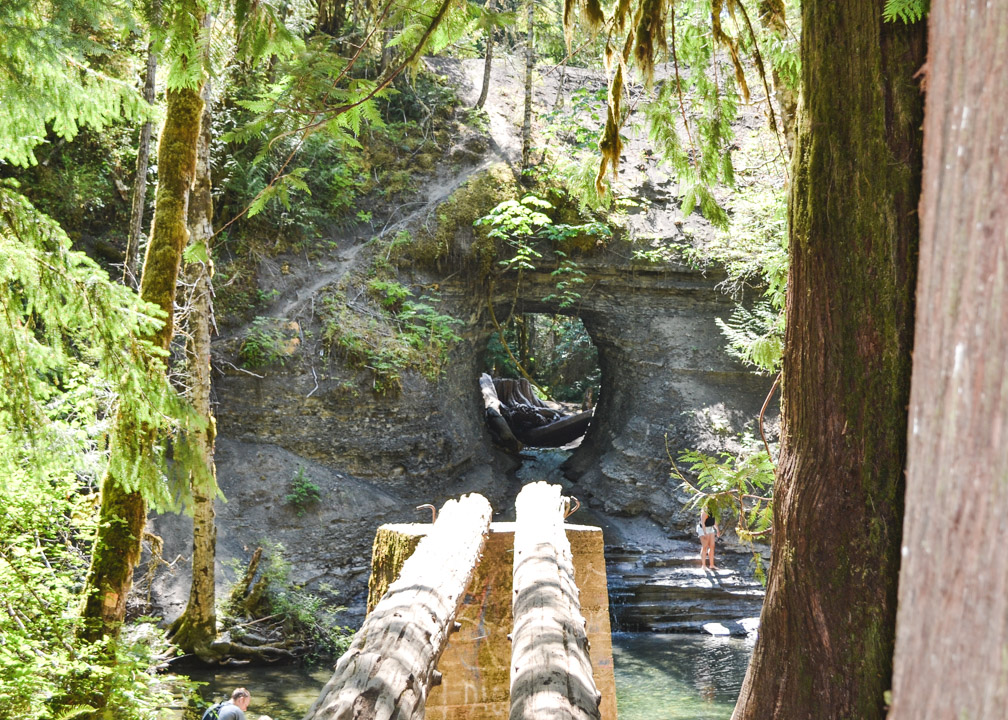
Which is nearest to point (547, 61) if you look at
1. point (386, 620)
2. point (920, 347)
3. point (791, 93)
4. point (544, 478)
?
point (544, 478)

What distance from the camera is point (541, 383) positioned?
2600 cm

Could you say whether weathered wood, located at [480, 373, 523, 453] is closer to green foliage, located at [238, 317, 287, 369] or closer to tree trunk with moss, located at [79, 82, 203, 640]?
green foliage, located at [238, 317, 287, 369]

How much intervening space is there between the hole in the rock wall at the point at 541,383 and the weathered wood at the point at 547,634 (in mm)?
13351

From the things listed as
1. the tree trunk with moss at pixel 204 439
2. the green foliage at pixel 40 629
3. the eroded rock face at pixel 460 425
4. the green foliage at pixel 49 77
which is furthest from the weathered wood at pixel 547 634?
the eroded rock face at pixel 460 425

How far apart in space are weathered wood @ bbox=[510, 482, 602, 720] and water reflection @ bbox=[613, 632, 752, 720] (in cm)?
461

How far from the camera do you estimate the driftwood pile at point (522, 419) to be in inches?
763

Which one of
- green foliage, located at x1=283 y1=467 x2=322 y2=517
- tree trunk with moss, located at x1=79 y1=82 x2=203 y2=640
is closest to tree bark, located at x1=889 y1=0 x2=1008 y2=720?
tree trunk with moss, located at x1=79 y1=82 x2=203 y2=640

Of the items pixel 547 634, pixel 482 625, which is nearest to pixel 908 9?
pixel 547 634

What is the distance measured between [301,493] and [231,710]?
666cm

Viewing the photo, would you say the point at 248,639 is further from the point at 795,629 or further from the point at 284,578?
the point at 795,629

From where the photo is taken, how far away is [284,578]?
10.3 metres

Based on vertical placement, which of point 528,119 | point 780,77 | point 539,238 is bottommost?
point 780,77

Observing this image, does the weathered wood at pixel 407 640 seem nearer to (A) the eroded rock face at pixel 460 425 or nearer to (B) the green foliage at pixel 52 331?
(B) the green foliage at pixel 52 331

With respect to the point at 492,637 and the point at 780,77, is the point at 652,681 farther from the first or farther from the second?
the point at 780,77
